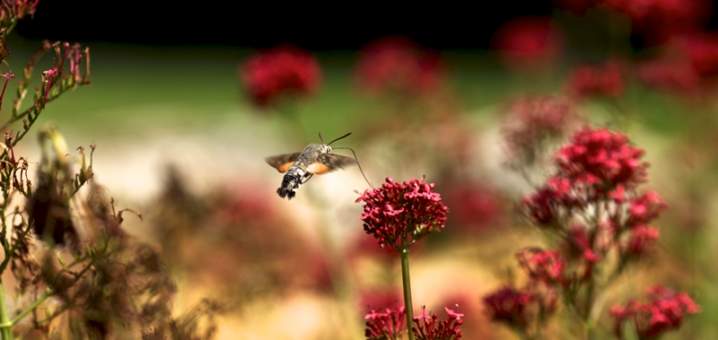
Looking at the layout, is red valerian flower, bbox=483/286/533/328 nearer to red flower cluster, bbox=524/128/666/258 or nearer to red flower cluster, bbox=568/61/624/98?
red flower cluster, bbox=524/128/666/258

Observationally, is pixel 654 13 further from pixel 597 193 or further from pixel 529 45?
pixel 529 45

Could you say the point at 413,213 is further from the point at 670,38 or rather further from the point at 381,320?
the point at 670,38

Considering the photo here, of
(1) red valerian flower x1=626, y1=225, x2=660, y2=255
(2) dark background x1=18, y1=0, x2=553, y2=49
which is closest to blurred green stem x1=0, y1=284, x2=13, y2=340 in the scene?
(1) red valerian flower x1=626, y1=225, x2=660, y2=255

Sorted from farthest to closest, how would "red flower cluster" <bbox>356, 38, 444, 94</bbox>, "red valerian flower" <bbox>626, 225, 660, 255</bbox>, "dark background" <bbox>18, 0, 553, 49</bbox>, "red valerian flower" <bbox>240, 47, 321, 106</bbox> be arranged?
"dark background" <bbox>18, 0, 553, 49</bbox>, "red flower cluster" <bbox>356, 38, 444, 94</bbox>, "red valerian flower" <bbox>240, 47, 321, 106</bbox>, "red valerian flower" <bbox>626, 225, 660, 255</bbox>

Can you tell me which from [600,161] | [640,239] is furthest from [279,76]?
[600,161]

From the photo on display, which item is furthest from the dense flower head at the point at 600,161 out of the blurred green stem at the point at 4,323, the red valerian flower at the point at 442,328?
the blurred green stem at the point at 4,323

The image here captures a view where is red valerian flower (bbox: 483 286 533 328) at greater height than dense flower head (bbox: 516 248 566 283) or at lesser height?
lesser

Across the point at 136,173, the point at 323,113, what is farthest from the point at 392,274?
the point at 323,113
